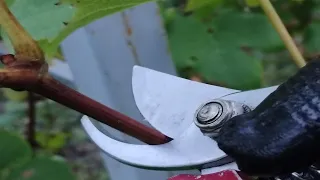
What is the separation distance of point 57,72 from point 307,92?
2.05 feet

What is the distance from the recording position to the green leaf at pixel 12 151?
2.42 ft

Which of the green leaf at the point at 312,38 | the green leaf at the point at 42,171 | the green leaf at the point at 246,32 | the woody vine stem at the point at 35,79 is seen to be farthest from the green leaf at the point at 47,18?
the green leaf at the point at 312,38

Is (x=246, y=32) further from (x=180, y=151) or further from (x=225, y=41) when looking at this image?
(x=180, y=151)

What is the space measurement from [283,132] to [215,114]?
0.11 meters

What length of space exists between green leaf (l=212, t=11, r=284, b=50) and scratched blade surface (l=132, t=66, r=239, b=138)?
0.32 meters

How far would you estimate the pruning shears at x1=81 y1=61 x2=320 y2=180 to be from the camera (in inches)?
17.6

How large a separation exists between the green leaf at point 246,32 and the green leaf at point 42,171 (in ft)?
0.83

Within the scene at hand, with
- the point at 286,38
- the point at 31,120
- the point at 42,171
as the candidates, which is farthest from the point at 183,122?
the point at 31,120

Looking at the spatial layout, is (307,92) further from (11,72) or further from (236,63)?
(236,63)

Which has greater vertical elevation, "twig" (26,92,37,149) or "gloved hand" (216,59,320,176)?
"gloved hand" (216,59,320,176)

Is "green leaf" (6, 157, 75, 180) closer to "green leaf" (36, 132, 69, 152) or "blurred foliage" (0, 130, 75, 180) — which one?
"blurred foliage" (0, 130, 75, 180)

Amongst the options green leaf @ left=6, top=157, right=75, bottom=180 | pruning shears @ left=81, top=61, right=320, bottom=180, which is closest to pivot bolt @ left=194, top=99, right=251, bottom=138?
pruning shears @ left=81, top=61, right=320, bottom=180

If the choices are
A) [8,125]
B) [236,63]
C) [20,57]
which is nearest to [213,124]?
[20,57]

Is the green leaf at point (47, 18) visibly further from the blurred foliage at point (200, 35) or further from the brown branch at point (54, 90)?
the brown branch at point (54, 90)
